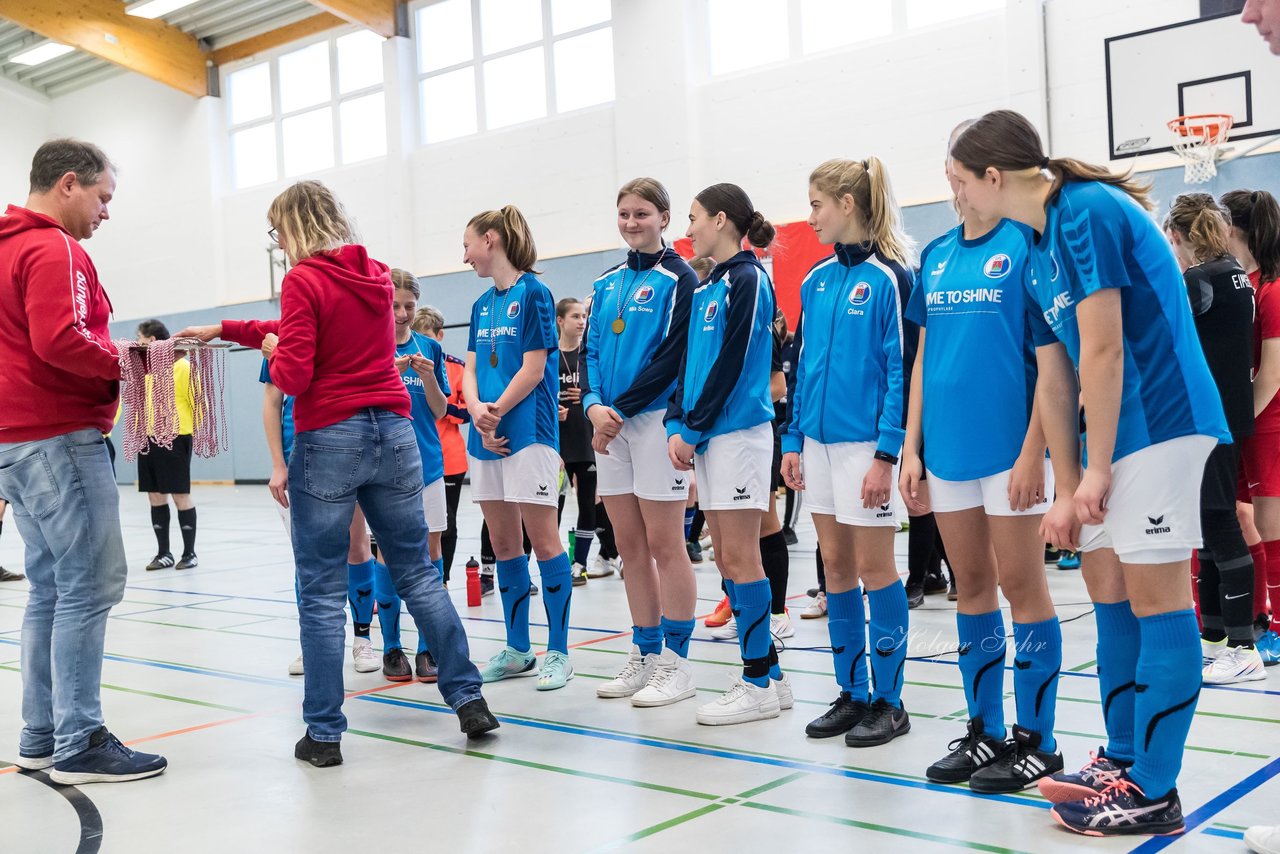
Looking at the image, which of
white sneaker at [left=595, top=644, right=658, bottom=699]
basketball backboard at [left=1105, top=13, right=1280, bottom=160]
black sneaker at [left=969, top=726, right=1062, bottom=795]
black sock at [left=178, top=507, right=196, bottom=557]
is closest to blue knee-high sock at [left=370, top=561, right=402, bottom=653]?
white sneaker at [left=595, top=644, right=658, bottom=699]

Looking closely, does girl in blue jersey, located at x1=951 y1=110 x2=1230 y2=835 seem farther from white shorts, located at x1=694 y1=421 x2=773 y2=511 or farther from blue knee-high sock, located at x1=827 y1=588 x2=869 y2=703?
white shorts, located at x1=694 y1=421 x2=773 y2=511

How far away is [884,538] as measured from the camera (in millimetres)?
3311

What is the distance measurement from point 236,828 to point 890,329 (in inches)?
85.5

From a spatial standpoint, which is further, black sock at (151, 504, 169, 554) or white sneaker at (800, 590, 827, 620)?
black sock at (151, 504, 169, 554)

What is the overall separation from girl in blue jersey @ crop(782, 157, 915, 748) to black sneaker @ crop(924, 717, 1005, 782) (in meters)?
0.35

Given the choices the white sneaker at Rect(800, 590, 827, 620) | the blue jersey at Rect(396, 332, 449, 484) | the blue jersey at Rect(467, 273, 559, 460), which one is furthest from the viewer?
the white sneaker at Rect(800, 590, 827, 620)

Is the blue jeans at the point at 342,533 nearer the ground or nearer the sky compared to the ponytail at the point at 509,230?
nearer the ground

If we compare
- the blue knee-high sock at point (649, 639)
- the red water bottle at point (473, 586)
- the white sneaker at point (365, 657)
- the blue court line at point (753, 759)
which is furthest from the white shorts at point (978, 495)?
the red water bottle at point (473, 586)

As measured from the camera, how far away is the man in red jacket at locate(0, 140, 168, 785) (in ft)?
10.4

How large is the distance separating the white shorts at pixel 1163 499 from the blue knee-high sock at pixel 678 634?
1.83 m

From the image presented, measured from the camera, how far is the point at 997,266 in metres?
2.82

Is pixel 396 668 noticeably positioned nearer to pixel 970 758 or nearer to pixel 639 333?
pixel 639 333

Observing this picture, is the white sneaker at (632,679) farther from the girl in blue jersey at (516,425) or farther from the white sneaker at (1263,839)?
the white sneaker at (1263,839)

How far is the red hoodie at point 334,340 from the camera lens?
3273 millimetres
